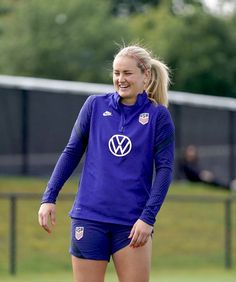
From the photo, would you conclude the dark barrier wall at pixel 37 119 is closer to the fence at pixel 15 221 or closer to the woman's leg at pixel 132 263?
the fence at pixel 15 221

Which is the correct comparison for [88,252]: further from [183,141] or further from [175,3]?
[175,3]

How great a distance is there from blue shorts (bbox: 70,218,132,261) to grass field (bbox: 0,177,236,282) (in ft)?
29.9

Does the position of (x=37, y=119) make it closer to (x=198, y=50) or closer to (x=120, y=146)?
(x=120, y=146)

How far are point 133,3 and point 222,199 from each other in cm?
4409

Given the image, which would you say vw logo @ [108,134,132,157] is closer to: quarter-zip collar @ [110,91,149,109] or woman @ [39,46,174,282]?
woman @ [39,46,174,282]

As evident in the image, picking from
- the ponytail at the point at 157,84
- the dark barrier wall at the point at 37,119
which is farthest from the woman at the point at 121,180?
the dark barrier wall at the point at 37,119

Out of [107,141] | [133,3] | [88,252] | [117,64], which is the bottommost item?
[133,3]

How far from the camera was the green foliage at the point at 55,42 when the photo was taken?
41844 millimetres

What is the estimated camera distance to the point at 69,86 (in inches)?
1118

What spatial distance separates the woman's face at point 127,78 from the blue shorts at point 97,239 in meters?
0.78

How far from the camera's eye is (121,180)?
Result: 7234 mm

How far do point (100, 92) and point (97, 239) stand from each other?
21152mm

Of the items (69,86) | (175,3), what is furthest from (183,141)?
(175,3)

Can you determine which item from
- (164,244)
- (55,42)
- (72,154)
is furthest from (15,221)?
(55,42)
